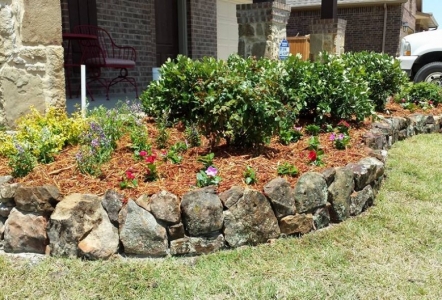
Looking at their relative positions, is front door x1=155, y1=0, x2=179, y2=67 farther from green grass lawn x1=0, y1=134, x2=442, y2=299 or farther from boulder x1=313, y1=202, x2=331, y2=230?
green grass lawn x1=0, y1=134, x2=442, y2=299

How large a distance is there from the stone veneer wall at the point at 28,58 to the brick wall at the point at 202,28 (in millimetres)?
7341

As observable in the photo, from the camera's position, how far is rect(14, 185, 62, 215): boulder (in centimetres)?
307

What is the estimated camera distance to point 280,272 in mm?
2879

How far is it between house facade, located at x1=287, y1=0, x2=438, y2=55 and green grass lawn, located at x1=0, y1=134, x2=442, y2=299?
694 inches

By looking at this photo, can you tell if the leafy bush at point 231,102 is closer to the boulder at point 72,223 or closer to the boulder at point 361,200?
the boulder at point 361,200

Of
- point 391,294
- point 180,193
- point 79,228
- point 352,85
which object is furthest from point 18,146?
point 352,85

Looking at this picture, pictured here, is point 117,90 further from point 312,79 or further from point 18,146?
point 18,146

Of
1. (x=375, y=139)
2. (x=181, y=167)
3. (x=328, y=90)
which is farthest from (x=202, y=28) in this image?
(x=181, y=167)

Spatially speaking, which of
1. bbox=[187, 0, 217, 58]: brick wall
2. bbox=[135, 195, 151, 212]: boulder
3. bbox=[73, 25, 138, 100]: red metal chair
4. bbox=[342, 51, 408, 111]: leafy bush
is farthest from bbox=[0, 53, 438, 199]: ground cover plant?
bbox=[187, 0, 217, 58]: brick wall

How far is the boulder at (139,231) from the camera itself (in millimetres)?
3021

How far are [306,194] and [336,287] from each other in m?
0.85

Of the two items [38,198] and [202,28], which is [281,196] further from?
[202,28]

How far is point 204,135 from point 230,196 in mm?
1076

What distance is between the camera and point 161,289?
269cm
